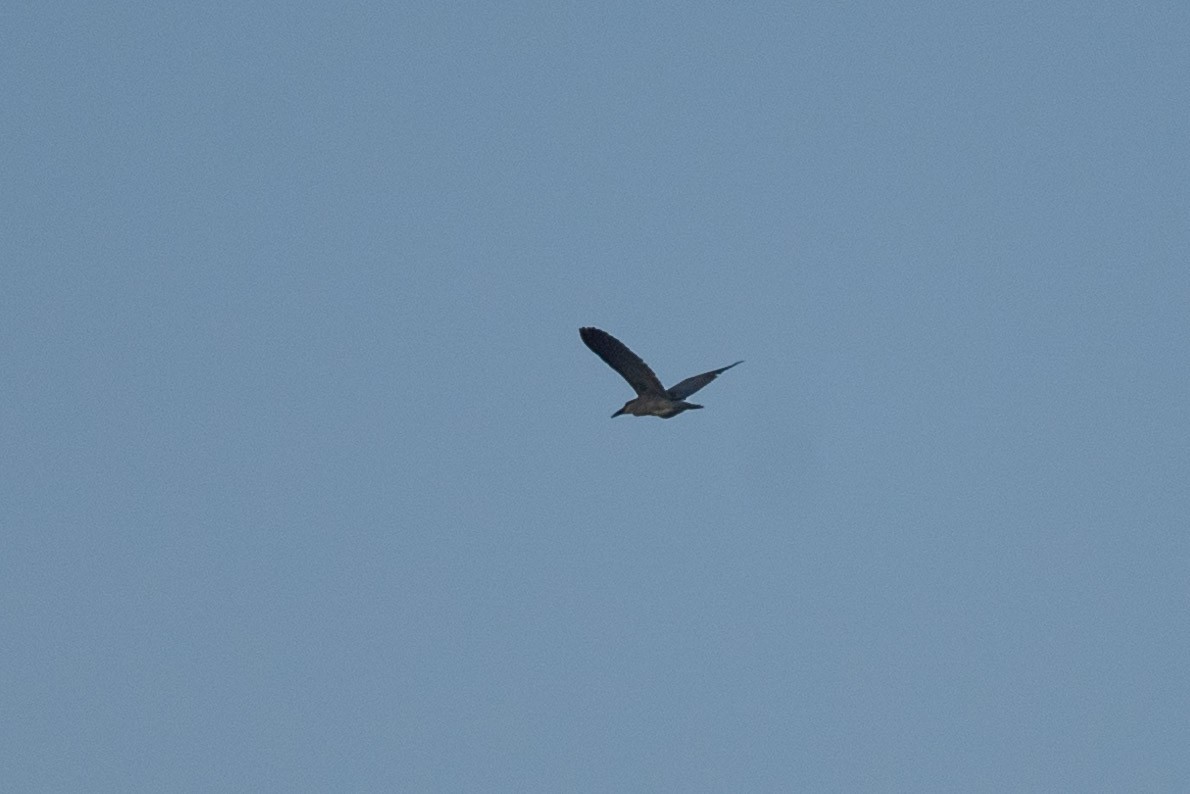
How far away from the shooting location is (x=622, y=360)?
53.6 metres

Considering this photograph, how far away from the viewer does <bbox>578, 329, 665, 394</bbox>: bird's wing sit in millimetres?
53188

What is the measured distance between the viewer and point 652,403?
54.3 m

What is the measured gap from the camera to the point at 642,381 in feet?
177

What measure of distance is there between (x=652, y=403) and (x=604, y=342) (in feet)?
6.70

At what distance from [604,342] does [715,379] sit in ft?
8.63

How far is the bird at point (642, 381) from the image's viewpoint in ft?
175

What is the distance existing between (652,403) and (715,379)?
1.96 meters

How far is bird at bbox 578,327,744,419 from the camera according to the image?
175ft

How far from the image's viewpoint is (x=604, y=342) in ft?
175

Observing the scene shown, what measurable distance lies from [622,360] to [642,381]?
0.79m

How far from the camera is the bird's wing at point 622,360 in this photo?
174 ft
